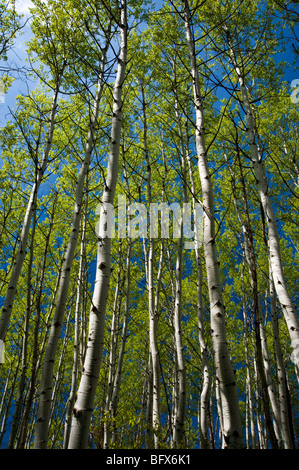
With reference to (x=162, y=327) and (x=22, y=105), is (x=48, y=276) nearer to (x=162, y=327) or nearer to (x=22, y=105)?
(x=162, y=327)

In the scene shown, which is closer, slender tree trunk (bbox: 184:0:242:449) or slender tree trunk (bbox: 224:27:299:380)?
slender tree trunk (bbox: 184:0:242:449)

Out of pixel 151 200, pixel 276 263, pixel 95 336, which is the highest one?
pixel 151 200

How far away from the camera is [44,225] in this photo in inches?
352

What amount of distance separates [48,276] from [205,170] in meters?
8.05

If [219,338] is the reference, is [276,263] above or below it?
above

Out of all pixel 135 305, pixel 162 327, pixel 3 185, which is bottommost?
pixel 162 327

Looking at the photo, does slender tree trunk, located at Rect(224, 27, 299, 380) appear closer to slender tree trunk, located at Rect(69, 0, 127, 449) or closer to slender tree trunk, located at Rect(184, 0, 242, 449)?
slender tree trunk, located at Rect(184, 0, 242, 449)

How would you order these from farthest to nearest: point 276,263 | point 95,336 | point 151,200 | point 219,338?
point 151,200 < point 276,263 < point 219,338 < point 95,336

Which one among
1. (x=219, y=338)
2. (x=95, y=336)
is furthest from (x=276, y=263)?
(x=95, y=336)

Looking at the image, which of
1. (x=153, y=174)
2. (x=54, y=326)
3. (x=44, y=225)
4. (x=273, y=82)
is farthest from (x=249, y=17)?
(x=44, y=225)

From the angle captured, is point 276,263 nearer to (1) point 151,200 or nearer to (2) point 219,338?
(2) point 219,338

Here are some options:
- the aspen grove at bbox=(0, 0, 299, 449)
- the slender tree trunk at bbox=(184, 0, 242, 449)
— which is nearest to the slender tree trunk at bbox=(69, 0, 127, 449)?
the aspen grove at bbox=(0, 0, 299, 449)

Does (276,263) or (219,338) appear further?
(276,263)
